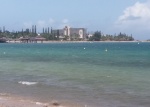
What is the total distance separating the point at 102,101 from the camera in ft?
67.2

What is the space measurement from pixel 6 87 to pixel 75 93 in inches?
223

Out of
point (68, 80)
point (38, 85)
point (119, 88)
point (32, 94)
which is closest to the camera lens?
point (32, 94)

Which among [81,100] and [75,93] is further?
[75,93]

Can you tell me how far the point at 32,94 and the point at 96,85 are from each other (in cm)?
513

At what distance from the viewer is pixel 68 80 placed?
2986cm

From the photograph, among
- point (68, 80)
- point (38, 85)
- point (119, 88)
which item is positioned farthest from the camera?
point (68, 80)

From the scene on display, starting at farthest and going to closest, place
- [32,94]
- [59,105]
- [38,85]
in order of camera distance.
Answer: [38,85], [32,94], [59,105]

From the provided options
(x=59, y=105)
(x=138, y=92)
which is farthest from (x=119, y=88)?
(x=59, y=105)

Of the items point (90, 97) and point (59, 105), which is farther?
point (90, 97)

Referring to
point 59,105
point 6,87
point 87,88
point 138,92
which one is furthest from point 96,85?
point 59,105

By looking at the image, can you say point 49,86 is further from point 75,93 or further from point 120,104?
point 120,104

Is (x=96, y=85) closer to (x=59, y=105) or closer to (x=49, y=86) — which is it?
(x=49, y=86)

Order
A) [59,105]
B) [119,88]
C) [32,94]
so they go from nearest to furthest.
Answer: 1. [59,105]
2. [32,94]
3. [119,88]

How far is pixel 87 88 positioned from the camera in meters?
25.1
